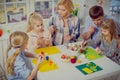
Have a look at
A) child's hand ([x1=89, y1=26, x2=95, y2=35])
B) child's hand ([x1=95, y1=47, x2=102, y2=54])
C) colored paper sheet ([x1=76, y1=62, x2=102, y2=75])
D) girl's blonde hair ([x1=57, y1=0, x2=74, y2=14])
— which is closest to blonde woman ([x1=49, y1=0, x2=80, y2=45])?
girl's blonde hair ([x1=57, y1=0, x2=74, y2=14])

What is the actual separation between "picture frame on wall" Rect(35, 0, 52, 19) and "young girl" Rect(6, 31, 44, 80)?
26 centimetres

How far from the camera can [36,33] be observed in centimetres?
184

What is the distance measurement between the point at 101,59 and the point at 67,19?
53cm

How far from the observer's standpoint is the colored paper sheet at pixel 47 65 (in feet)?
5.31

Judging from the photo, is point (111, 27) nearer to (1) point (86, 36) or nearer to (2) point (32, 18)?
(1) point (86, 36)

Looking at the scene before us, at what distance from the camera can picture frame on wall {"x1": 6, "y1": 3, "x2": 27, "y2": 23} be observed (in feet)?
5.47

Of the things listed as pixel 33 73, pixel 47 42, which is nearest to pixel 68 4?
pixel 47 42

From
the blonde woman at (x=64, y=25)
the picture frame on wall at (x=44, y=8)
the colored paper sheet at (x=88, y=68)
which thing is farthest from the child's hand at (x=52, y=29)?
the colored paper sheet at (x=88, y=68)

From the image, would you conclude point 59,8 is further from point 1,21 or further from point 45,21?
point 1,21

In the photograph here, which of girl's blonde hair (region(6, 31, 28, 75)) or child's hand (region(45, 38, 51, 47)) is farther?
child's hand (region(45, 38, 51, 47))

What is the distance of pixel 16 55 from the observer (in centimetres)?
172

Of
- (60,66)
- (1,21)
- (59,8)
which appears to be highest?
(59,8)

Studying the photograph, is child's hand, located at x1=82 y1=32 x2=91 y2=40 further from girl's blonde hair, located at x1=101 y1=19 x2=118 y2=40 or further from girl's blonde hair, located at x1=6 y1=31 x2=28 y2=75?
girl's blonde hair, located at x1=6 y1=31 x2=28 y2=75

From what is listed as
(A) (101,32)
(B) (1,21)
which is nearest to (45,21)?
(B) (1,21)
